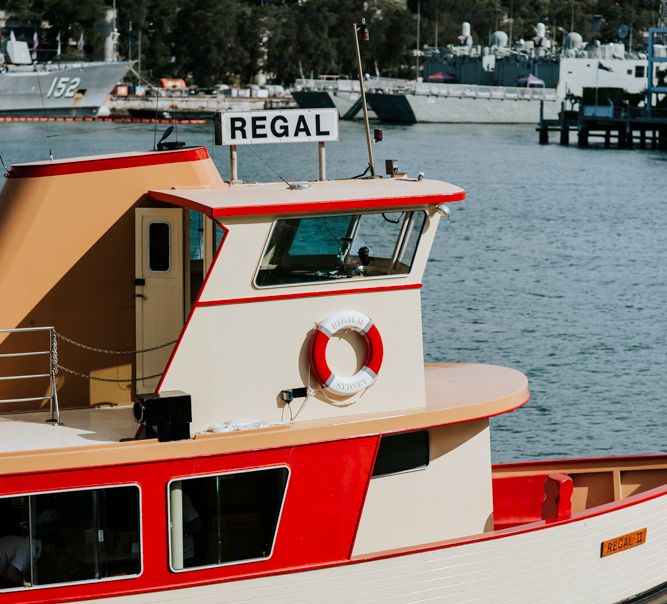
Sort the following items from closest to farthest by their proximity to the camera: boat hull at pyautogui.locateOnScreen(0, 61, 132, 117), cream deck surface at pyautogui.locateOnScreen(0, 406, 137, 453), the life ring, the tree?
cream deck surface at pyautogui.locateOnScreen(0, 406, 137, 453) → the life ring → boat hull at pyautogui.locateOnScreen(0, 61, 132, 117) → the tree

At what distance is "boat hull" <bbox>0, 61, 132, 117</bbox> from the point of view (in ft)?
360

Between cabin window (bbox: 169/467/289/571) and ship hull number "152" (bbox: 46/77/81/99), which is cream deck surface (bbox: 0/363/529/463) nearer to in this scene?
cabin window (bbox: 169/467/289/571)

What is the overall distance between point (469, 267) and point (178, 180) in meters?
30.1

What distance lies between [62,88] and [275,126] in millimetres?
105277

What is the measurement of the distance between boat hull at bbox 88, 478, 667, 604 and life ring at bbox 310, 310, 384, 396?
1.49 metres

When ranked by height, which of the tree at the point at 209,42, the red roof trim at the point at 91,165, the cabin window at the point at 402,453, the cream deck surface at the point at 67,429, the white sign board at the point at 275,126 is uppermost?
the tree at the point at 209,42

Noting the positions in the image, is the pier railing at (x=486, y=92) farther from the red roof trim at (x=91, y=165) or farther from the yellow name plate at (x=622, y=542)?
the red roof trim at (x=91, y=165)

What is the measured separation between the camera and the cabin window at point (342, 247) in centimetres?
1103

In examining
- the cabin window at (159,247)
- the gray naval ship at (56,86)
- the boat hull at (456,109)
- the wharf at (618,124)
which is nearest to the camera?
the cabin window at (159,247)

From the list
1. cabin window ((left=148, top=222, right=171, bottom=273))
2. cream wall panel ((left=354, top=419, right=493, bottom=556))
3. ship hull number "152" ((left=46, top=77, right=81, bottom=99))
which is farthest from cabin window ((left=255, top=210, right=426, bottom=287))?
ship hull number "152" ((left=46, top=77, right=81, bottom=99))

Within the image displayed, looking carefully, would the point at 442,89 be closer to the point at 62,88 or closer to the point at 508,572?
the point at 62,88

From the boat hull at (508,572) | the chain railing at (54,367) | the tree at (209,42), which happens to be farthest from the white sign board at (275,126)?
the tree at (209,42)

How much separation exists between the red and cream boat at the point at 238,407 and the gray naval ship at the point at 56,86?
99.5 m

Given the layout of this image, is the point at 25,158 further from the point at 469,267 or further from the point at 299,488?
the point at 299,488
